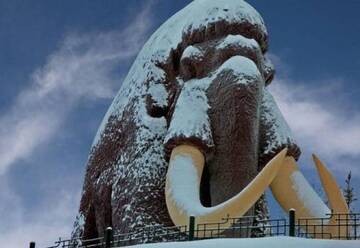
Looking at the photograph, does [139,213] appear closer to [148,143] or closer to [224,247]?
[148,143]

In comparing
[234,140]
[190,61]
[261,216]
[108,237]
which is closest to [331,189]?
[234,140]

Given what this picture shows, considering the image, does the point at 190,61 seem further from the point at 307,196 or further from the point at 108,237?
the point at 108,237

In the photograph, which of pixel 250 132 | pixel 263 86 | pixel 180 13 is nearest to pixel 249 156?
pixel 250 132

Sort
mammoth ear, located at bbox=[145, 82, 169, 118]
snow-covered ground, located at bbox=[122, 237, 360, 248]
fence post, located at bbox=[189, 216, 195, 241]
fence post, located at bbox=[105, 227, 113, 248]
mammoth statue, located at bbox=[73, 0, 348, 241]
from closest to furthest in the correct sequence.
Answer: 1. snow-covered ground, located at bbox=[122, 237, 360, 248]
2. fence post, located at bbox=[189, 216, 195, 241]
3. fence post, located at bbox=[105, 227, 113, 248]
4. mammoth statue, located at bbox=[73, 0, 348, 241]
5. mammoth ear, located at bbox=[145, 82, 169, 118]

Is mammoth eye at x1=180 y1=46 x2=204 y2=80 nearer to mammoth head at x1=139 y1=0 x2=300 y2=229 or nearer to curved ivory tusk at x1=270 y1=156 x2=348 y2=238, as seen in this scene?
mammoth head at x1=139 y1=0 x2=300 y2=229

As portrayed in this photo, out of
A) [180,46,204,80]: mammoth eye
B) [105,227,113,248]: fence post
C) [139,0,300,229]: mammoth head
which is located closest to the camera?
[105,227,113,248]: fence post

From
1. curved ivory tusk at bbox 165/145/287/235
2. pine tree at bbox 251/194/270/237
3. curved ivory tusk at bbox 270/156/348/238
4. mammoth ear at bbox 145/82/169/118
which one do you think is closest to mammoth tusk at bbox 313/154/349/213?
curved ivory tusk at bbox 270/156/348/238

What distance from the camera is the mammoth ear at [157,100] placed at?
1050 cm

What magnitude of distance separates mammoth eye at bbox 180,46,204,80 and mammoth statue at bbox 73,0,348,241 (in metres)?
0.01

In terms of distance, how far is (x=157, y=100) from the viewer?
10531 mm

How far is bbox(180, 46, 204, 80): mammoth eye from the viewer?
10.3 metres

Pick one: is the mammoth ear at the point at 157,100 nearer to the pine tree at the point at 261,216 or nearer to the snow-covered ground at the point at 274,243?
the pine tree at the point at 261,216

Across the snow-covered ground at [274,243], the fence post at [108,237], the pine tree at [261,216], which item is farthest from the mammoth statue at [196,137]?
the snow-covered ground at [274,243]

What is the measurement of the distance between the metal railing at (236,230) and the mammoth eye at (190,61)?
1673mm
